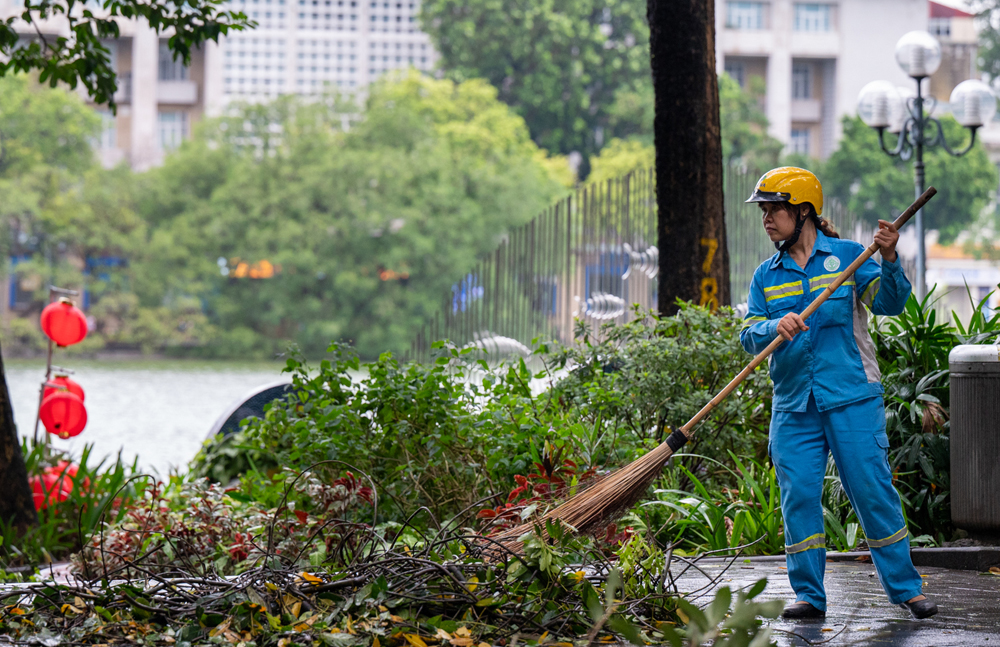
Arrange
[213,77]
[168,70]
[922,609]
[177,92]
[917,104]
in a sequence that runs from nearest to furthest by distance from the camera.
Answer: [922,609], [917,104], [177,92], [213,77], [168,70]

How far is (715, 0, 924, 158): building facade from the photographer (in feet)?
211

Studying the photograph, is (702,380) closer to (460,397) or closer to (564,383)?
(564,383)

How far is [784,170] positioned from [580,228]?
309 inches

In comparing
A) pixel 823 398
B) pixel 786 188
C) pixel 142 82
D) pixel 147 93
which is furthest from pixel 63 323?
pixel 142 82

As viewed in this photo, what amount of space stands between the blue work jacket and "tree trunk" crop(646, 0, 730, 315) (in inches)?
137

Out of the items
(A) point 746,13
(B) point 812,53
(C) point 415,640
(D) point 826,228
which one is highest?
(A) point 746,13

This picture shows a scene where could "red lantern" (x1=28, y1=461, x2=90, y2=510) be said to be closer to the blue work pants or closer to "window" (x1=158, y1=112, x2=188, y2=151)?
the blue work pants

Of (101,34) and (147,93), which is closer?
(101,34)

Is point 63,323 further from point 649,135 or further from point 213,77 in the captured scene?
point 213,77

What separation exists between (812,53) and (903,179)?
731 inches

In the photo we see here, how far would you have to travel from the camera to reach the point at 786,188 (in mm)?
3885

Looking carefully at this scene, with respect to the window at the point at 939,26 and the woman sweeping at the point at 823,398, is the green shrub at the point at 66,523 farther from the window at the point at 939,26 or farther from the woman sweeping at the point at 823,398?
the window at the point at 939,26

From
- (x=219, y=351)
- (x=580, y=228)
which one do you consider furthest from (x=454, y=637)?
(x=219, y=351)

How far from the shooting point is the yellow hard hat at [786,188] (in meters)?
3.88
